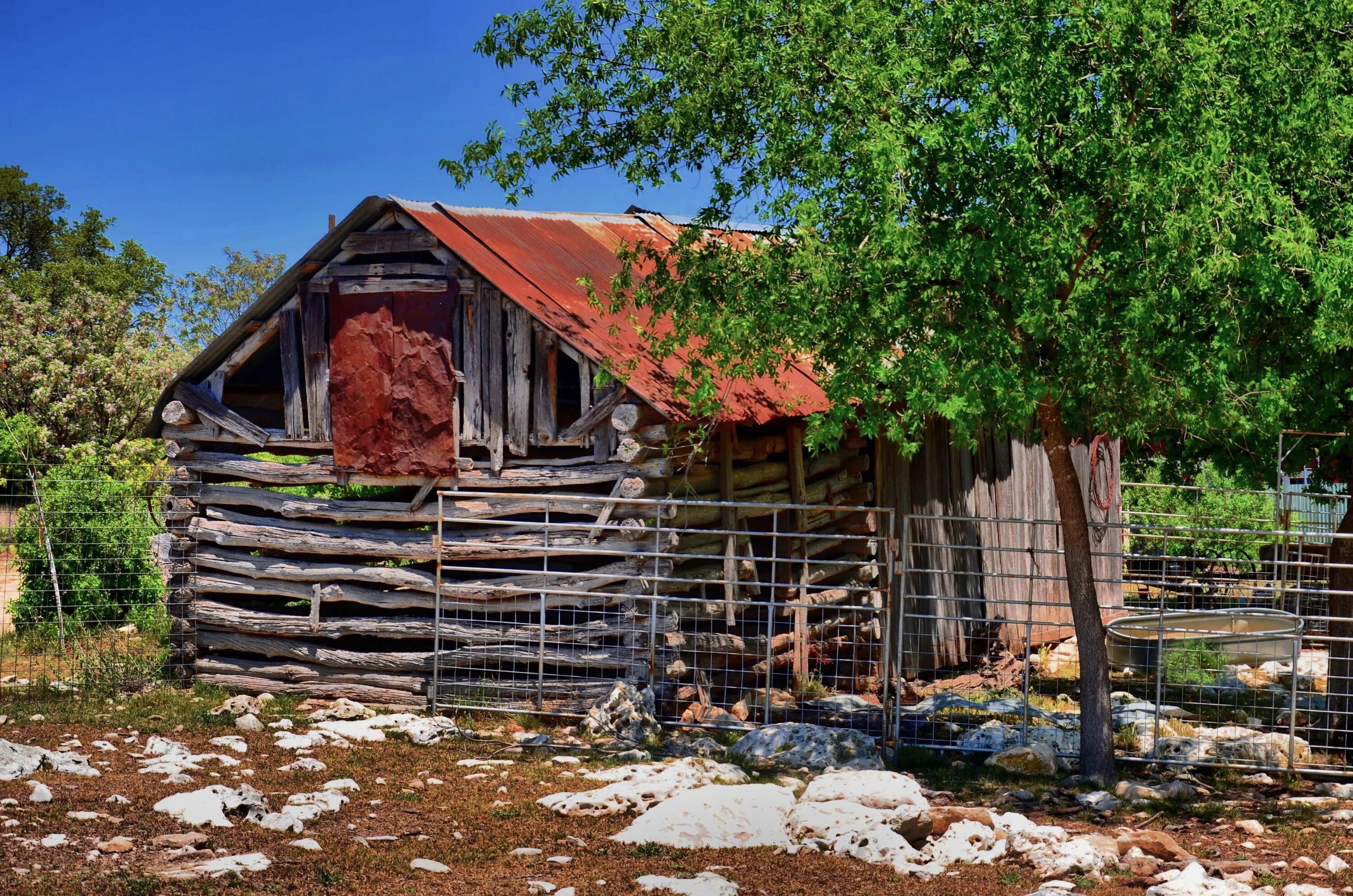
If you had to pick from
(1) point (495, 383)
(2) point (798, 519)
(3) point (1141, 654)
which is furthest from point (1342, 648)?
(1) point (495, 383)

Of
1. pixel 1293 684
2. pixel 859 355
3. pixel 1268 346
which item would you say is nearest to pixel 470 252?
pixel 859 355

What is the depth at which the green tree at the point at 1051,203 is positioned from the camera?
8.26 metres

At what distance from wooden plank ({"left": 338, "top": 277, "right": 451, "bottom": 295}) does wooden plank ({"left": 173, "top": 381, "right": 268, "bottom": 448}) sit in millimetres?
1815

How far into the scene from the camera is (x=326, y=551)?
12883mm

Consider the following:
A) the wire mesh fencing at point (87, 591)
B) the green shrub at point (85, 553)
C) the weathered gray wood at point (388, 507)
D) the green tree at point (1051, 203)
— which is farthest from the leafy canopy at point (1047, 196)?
the green shrub at point (85, 553)

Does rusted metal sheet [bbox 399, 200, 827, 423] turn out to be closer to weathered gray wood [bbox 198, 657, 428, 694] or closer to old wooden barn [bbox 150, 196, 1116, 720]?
old wooden barn [bbox 150, 196, 1116, 720]

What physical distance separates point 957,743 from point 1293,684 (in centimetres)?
272

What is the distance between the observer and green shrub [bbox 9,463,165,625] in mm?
15234

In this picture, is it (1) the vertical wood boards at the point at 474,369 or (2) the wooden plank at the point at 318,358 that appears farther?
(2) the wooden plank at the point at 318,358

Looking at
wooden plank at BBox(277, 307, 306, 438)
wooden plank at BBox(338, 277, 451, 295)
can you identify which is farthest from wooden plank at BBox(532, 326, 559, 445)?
wooden plank at BBox(277, 307, 306, 438)

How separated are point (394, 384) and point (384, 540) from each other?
1583mm

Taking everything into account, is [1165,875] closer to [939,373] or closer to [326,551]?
[939,373]

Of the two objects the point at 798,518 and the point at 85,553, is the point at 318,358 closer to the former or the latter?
the point at 85,553

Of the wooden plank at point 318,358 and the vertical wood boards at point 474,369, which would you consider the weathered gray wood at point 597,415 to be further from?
the wooden plank at point 318,358
